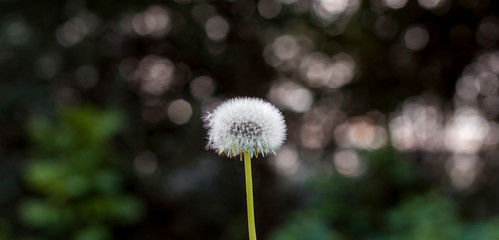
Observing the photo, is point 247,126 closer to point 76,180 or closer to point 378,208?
point 76,180

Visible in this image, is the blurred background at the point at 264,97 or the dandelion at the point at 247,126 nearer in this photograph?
the dandelion at the point at 247,126

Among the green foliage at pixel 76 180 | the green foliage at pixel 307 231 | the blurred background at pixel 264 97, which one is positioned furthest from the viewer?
the blurred background at pixel 264 97

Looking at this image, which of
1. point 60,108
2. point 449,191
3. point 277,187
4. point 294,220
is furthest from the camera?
point 277,187

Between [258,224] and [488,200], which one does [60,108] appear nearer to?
[258,224]

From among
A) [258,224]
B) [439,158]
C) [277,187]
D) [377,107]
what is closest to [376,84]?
[377,107]

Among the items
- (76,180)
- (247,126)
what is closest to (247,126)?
(247,126)

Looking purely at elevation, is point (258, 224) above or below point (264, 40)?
below

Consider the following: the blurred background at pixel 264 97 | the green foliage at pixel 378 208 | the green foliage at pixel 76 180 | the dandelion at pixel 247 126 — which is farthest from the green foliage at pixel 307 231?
the dandelion at pixel 247 126

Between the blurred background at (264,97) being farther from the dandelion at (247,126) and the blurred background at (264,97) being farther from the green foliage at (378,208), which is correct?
the dandelion at (247,126)
